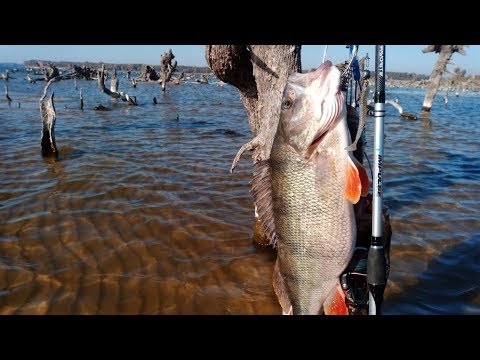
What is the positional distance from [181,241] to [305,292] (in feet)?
13.9

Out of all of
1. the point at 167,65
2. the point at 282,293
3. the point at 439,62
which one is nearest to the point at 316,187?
the point at 282,293

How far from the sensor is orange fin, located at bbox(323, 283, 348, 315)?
105 inches

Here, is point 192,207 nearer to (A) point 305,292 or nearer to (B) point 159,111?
(A) point 305,292

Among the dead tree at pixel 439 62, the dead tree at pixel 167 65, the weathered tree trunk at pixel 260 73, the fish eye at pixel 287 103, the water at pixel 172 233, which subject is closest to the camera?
the fish eye at pixel 287 103

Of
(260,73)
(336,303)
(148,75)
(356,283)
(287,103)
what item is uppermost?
(148,75)

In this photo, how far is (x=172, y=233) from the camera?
7.02 m

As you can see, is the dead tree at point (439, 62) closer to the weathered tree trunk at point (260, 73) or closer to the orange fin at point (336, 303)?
the weathered tree trunk at point (260, 73)

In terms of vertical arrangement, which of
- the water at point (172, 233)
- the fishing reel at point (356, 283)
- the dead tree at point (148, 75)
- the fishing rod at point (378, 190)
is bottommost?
→ the water at point (172, 233)

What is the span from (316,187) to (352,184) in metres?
0.24

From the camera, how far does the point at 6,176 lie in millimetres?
10133

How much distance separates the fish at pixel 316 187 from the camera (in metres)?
2.47

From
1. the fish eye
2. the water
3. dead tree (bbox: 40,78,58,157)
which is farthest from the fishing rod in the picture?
dead tree (bbox: 40,78,58,157)

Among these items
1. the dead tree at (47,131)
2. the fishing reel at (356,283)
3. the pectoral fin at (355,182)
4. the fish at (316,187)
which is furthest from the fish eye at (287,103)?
the dead tree at (47,131)

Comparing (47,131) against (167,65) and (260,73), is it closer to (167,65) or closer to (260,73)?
(260,73)
